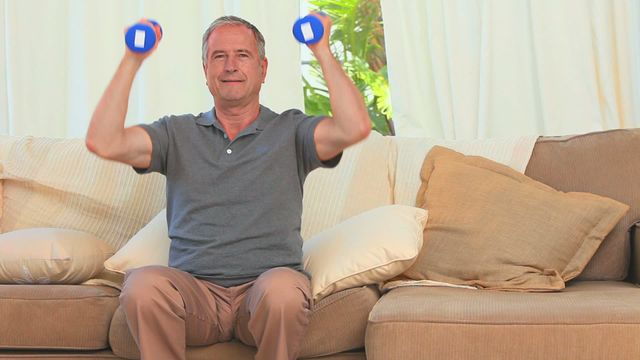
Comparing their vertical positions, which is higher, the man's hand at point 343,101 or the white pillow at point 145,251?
the man's hand at point 343,101

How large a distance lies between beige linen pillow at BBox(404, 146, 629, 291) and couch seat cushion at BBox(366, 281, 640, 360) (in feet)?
1.35

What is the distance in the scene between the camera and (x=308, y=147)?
8.84 feet

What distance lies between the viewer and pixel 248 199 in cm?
264

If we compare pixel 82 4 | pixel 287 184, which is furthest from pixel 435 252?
pixel 82 4

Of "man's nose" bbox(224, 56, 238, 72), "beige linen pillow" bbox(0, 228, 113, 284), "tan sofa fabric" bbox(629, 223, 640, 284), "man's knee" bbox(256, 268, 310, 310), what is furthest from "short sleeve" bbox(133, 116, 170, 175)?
"tan sofa fabric" bbox(629, 223, 640, 284)

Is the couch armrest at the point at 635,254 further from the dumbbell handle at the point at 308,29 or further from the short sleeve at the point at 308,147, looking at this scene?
the dumbbell handle at the point at 308,29

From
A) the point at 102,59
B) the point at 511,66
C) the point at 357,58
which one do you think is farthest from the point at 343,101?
the point at 357,58

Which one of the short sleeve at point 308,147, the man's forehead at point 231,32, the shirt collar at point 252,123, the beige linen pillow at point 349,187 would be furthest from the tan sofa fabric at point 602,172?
the man's forehead at point 231,32

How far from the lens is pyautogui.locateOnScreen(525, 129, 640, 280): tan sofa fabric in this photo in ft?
9.66

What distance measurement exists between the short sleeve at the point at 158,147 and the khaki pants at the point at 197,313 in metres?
0.35

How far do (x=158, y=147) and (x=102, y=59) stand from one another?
1.50m

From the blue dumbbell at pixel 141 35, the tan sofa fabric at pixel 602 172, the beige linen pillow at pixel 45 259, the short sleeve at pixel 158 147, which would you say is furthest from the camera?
the tan sofa fabric at pixel 602 172

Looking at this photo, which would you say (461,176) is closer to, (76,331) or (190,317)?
(190,317)

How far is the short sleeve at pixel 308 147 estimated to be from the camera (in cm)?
268
